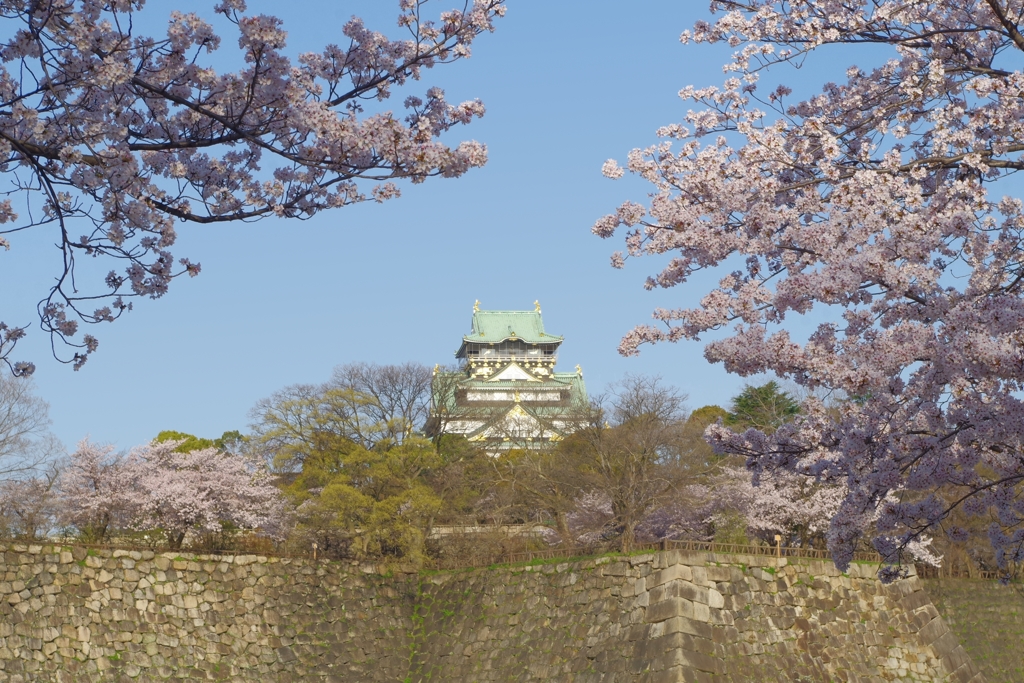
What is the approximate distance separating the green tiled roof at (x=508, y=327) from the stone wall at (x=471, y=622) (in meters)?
31.6

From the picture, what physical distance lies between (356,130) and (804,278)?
299cm

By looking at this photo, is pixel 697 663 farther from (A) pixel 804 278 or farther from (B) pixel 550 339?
(B) pixel 550 339

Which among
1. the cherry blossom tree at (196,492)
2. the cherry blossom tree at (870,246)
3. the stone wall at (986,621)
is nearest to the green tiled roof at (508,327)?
the cherry blossom tree at (196,492)

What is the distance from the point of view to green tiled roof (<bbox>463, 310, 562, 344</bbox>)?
51438mm

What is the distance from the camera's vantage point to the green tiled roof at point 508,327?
51438mm

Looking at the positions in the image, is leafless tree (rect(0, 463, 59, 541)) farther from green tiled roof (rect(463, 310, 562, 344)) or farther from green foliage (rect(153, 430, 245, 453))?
green tiled roof (rect(463, 310, 562, 344))

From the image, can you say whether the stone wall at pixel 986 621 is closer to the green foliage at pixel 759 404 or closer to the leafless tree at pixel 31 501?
the green foliage at pixel 759 404

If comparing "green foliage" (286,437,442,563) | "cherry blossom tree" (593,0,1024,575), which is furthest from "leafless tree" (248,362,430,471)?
"cherry blossom tree" (593,0,1024,575)

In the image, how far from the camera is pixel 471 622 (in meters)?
18.9

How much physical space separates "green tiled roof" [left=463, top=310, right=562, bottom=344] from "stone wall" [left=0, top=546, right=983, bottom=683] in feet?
104

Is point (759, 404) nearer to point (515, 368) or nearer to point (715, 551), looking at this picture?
point (715, 551)

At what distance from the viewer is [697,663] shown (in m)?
15.4

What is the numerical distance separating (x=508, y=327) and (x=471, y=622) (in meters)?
33.8

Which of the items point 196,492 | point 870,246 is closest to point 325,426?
point 196,492
